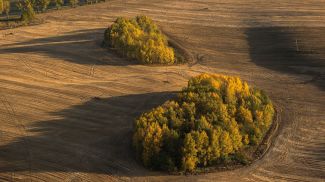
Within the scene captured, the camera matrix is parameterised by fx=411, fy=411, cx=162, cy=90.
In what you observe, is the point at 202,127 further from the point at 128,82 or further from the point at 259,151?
the point at 128,82

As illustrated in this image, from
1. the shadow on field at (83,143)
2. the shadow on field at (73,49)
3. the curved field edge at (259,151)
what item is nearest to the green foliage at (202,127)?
the curved field edge at (259,151)

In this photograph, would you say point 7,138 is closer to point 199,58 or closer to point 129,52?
point 129,52

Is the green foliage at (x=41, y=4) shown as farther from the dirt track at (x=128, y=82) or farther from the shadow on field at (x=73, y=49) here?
the shadow on field at (x=73, y=49)

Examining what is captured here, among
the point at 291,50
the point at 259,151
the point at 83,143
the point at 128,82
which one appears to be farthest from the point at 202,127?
the point at 291,50

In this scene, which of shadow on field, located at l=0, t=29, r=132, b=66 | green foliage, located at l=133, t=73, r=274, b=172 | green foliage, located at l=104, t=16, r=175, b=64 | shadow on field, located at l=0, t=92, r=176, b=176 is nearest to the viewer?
shadow on field, located at l=0, t=92, r=176, b=176

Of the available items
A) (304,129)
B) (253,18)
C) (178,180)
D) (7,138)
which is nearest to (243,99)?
(304,129)

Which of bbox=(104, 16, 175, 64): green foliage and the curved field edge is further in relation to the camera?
bbox=(104, 16, 175, 64): green foliage

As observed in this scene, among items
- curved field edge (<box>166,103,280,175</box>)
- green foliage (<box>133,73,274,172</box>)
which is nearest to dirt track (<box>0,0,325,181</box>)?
curved field edge (<box>166,103,280,175</box>)

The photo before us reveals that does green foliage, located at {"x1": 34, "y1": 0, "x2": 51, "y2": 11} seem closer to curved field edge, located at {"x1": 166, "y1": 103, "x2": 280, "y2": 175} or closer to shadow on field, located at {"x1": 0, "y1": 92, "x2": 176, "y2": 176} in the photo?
shadow on field, located at {"x1": 0, "y1": 92, "x2": 176, "y2": 176}
